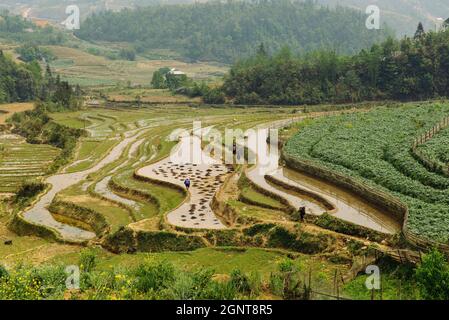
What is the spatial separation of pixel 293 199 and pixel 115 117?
6003cm

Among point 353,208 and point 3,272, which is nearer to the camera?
point 3,272

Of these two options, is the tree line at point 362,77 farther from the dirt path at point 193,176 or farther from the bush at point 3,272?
the bush at point 3,272

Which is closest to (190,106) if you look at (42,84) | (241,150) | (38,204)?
(42,84)

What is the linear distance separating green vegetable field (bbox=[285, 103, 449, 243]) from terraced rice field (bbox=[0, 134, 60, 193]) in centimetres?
2441

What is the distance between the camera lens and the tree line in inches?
4021

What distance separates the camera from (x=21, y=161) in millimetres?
65875

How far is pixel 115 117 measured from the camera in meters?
93.3

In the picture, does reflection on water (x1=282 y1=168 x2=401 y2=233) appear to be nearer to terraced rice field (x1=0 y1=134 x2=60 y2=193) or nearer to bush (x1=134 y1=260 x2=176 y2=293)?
bush (x1=134 y1=260 x2=176 y2=293)

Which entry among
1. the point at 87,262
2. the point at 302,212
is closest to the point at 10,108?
the point at 302,212

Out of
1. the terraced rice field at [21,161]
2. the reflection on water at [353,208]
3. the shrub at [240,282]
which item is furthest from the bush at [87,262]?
the terraced rice field at [21,161]

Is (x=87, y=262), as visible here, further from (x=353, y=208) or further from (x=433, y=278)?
(x=353, y=208)

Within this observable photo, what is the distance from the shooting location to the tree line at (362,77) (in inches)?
4021

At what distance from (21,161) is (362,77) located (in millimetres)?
61687
